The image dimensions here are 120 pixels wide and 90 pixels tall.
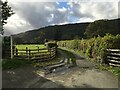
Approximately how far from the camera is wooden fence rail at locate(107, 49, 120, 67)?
50.5ft

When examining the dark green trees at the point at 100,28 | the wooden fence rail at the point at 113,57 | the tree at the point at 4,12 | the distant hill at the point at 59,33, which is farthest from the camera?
the distant hill at the point at 59,33

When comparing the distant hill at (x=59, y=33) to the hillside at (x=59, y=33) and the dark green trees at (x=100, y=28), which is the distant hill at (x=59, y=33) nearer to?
the hillside at (x=59, y=33)

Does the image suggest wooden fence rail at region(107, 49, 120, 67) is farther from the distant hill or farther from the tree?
the distant hill

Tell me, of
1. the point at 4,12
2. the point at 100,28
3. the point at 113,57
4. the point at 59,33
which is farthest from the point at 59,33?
the point at 113,57

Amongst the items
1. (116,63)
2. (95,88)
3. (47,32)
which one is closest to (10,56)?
(116,63)

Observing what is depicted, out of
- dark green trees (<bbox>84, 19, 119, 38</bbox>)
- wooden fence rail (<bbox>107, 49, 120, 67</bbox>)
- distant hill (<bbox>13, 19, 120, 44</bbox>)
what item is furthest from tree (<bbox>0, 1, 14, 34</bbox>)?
distant hill (<bbox>13, 19, 120, 44</bbox>)

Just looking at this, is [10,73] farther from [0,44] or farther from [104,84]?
[0,44]

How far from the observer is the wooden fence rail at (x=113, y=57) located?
1540cm

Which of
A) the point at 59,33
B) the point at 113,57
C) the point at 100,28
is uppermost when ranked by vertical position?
the point at 59,33

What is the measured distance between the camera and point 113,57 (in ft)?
51.9

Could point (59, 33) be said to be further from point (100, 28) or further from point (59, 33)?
point (100, 28)

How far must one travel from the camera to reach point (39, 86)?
9.80 m

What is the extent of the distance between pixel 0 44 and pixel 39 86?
41.4 feet

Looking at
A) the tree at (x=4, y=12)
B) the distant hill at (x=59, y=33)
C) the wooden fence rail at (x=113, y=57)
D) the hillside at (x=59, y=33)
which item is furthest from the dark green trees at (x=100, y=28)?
the wooden fence rail at (x=113, y=57)
